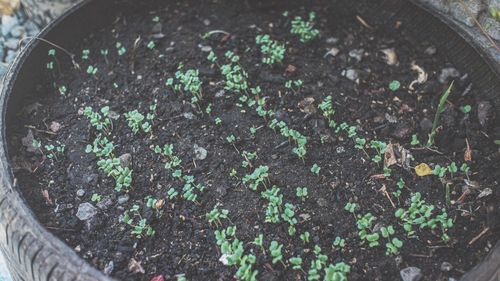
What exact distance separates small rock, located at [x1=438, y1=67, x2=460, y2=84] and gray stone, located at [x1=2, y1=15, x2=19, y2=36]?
7.11ft

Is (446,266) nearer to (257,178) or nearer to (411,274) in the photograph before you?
(411,274)

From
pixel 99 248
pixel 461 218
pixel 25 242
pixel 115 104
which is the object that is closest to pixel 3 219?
pixel 25 242

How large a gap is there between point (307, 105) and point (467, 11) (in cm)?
69

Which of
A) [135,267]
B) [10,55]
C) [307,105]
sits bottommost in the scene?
[10,55]

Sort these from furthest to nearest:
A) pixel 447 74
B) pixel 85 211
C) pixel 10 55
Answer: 1. pixel 10 55
2. pixel 447 74
3. pixel 85 211

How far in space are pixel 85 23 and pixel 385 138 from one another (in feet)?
4.40

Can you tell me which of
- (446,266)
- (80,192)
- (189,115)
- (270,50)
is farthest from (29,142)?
(446,266)

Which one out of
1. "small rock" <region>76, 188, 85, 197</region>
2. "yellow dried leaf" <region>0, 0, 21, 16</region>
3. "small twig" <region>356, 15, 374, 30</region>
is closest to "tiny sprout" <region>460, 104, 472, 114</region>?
"small twig" <region>356, 15, 374, 30</region>

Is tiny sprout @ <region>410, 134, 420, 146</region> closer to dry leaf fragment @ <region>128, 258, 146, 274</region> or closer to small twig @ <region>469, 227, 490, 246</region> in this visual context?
small twig @ <region>469, 227, 490, 246</region>

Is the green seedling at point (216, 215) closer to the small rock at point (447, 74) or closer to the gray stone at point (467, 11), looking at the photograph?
the small rock at point (447, 74)

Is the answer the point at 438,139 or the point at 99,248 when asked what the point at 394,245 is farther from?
the point at 99,248

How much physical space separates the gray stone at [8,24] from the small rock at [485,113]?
2.34 meters

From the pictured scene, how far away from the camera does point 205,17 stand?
2658 mm

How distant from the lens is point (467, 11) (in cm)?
224
